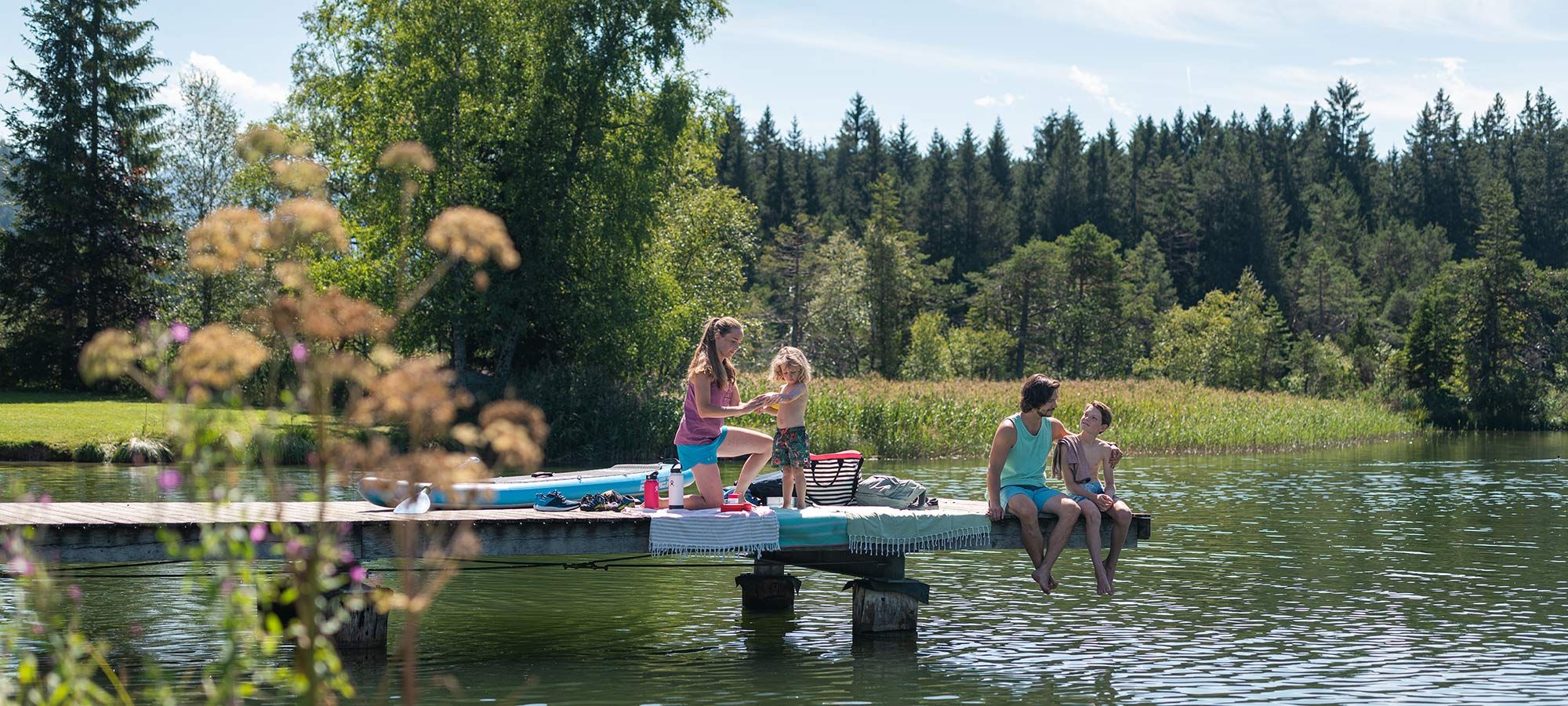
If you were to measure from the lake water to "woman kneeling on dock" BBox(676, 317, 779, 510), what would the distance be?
1.40m

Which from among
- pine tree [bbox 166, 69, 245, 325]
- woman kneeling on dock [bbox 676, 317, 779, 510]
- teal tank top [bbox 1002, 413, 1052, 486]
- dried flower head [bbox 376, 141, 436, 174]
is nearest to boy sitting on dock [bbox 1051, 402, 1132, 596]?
teal tank top [bbox 1002, 413, 1052, 486]

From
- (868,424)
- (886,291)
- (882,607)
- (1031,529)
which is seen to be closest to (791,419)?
(882,607)

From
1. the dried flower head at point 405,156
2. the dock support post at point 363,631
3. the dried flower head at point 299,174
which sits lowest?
the dock support post at point 363,631

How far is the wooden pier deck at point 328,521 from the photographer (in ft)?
35.2

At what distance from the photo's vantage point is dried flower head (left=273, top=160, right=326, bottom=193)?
165 inches

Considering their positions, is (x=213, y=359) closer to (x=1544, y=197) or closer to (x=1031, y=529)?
(x=1031, y=529)

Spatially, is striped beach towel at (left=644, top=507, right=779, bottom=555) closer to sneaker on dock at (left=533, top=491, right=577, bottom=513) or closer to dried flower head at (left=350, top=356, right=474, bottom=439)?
sneaker on dock at (left=533, top=491, right=577, bottom=513)

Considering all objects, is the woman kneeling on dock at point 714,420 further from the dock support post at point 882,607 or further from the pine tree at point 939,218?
the pine tree at point 939,218

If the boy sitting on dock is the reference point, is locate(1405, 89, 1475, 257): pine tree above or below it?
above

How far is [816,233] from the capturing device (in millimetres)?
86750

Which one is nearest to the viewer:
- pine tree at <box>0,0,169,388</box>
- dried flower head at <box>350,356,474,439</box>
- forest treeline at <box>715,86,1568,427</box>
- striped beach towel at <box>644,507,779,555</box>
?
dried flower head at <box>350,356,474,439</box>

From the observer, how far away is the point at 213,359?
155 inches

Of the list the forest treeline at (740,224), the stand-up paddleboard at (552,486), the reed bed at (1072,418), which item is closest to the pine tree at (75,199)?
the forest treeline at (740,224)

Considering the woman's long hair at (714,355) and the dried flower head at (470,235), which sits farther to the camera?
the woman's long hair at (714,355)
